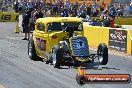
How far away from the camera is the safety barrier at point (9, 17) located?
1617 inches

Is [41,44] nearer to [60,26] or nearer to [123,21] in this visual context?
[60,26]

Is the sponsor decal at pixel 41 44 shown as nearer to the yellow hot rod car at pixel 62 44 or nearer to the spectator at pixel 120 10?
the yellow hot rod car at pixel 62 44

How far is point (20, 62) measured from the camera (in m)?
16.5

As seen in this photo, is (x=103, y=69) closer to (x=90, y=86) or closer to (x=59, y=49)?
(x=59, y=49)

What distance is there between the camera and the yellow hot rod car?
1473cm

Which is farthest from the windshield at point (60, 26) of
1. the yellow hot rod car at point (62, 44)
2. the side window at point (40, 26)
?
the side window at point (40, 26)

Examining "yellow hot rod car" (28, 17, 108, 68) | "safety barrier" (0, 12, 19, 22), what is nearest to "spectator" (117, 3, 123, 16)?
"safety barrier" (0, 12, 19, 22)

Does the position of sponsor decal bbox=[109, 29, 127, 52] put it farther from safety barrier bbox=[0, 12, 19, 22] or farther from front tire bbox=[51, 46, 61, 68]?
safety barrier bbox=[0, 12, 19, 22]

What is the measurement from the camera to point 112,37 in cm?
2180

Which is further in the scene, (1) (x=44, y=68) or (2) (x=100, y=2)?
(2) (x=100, y=2)

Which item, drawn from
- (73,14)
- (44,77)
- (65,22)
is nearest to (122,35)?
(65,22)

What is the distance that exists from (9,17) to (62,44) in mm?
26920

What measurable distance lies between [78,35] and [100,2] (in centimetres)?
3219

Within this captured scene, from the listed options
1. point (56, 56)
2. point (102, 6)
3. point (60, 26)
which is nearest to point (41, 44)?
point (60, 26)
